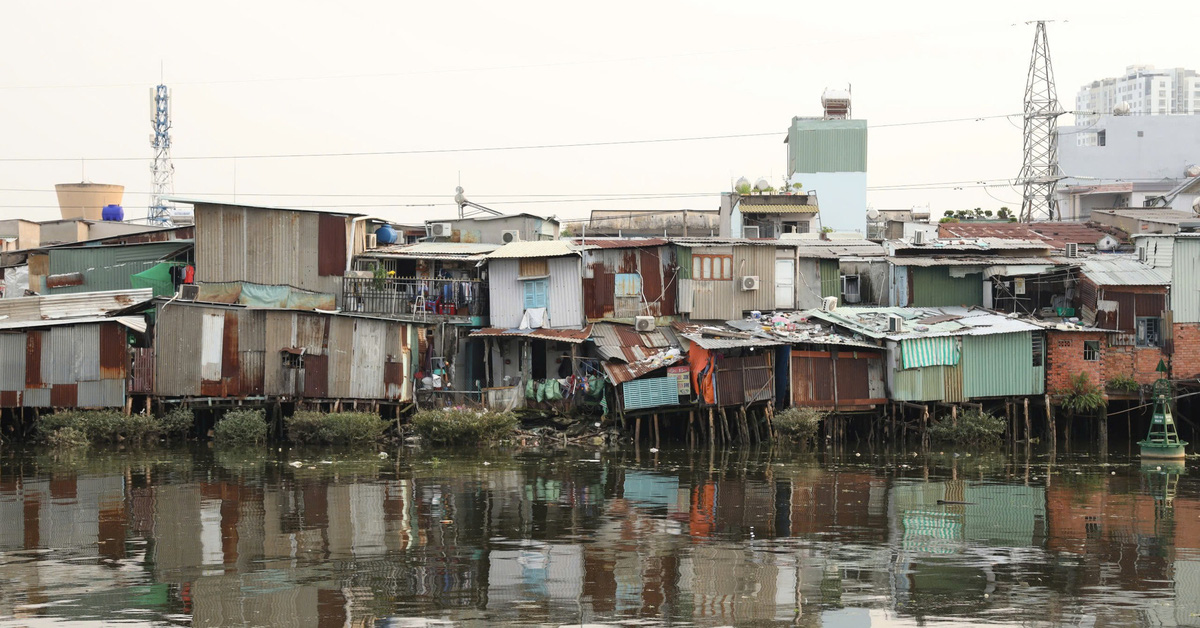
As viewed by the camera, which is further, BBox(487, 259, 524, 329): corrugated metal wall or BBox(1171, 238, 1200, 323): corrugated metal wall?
BBox(487, 259, 524, 329): corrugated metal wall

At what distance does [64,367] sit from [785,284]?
20.9 m

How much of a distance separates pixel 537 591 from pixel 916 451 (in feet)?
62.0

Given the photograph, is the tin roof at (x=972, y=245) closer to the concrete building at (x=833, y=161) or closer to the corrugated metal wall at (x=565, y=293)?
the corrugated metal wall at (x=565, y=293)

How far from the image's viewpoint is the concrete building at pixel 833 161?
55.0 metres

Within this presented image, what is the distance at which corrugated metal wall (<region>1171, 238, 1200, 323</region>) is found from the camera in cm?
3556

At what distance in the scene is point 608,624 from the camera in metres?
14.5

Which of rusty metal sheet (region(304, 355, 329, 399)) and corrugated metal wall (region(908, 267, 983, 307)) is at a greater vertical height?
corrugated metal wall (region(908, 267, 983, 307))

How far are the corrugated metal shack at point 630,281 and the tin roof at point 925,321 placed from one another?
14.0ft

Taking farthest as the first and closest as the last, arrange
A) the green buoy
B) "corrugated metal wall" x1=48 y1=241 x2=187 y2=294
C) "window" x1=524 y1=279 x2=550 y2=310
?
1. "corrugated metal wall" x1=48 y1=241 x2=187 y2=294
2. "window" x1=524 y1=279 x2=550 y2=310
3. the green buoy

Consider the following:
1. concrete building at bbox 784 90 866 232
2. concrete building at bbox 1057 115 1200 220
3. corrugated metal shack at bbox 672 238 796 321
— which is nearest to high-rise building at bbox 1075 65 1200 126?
concrete building at bbox 1057 115 1200 220

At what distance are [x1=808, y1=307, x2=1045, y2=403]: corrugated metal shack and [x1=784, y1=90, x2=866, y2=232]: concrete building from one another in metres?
20.6

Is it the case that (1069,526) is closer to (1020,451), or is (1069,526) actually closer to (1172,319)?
(1020,451)

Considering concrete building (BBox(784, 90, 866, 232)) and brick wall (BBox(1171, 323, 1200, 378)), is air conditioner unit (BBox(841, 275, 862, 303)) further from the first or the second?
concrete building (BBox(784, 90, 866, 232))

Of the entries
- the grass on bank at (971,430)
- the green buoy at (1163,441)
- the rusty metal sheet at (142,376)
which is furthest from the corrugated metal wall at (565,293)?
the green buoy at (1163,441)
